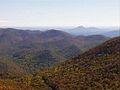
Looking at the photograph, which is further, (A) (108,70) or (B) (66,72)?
(B) (66,72)

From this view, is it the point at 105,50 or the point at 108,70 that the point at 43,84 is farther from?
the point at 105,50

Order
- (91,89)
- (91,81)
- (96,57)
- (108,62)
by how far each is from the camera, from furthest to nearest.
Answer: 1. (96,57)
2. (108,62)
3. (91,81)
4. (91,89)

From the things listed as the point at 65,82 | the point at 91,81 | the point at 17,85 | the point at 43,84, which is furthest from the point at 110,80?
the point at 17,85

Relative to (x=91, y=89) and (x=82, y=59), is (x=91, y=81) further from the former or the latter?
(x=82, y=59)

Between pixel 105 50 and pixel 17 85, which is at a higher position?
pixel 105 50

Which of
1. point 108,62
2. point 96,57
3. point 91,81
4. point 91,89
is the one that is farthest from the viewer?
point 96,57

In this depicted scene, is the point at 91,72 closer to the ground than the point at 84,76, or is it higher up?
higher up

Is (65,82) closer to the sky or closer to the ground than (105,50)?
closer to the ground

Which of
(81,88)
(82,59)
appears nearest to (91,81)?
(81,88)

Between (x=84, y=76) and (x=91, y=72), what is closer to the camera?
(x=84, y=76)
